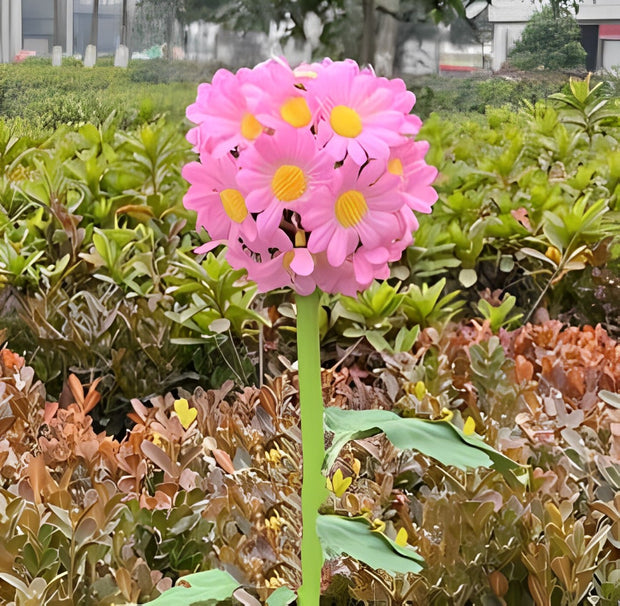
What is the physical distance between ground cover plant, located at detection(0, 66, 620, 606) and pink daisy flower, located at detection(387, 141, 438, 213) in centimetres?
46

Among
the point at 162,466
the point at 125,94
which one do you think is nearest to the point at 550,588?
the point at 162,466

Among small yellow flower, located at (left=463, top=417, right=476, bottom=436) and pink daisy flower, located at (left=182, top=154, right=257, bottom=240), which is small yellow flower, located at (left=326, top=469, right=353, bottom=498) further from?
pink daisy flower, located at (left=182, top=154, right=257, bottom=240)

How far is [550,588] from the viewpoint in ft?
4.14

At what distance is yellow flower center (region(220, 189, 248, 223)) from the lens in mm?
1080

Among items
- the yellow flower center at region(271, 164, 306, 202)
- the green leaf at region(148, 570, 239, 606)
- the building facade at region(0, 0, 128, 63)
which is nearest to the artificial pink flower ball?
the yellow flower center at region(271, 164, 306, 202)

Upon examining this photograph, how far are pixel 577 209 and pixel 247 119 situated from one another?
1930 mm

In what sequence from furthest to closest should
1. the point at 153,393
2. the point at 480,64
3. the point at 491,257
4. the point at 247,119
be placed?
1. the point at 480,64
2. the point at 491,257
3. the point at 153,393
4. the point at 247,119

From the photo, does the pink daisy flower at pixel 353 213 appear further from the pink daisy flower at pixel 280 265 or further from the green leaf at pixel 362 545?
the green leaf at pixel 362 545

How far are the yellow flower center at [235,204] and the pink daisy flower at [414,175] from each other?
0.62 ft

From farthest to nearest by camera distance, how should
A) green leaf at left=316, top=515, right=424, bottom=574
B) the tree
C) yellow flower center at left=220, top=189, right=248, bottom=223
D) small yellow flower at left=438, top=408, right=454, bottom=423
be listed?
the tree
small yellow flower at left=438, top=408, right=454, bottom=423
yellow flower center at left=220, top=189, right=248, bottom=223
green leaf at left=316, top=515, right=424, bottom=574

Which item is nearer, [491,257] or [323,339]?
[323,339]

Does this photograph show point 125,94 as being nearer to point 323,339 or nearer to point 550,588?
point 323,339

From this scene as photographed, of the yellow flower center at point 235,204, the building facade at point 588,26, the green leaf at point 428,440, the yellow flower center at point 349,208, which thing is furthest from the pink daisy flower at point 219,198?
the building facade at point 588,26

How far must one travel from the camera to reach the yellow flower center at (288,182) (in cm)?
101
